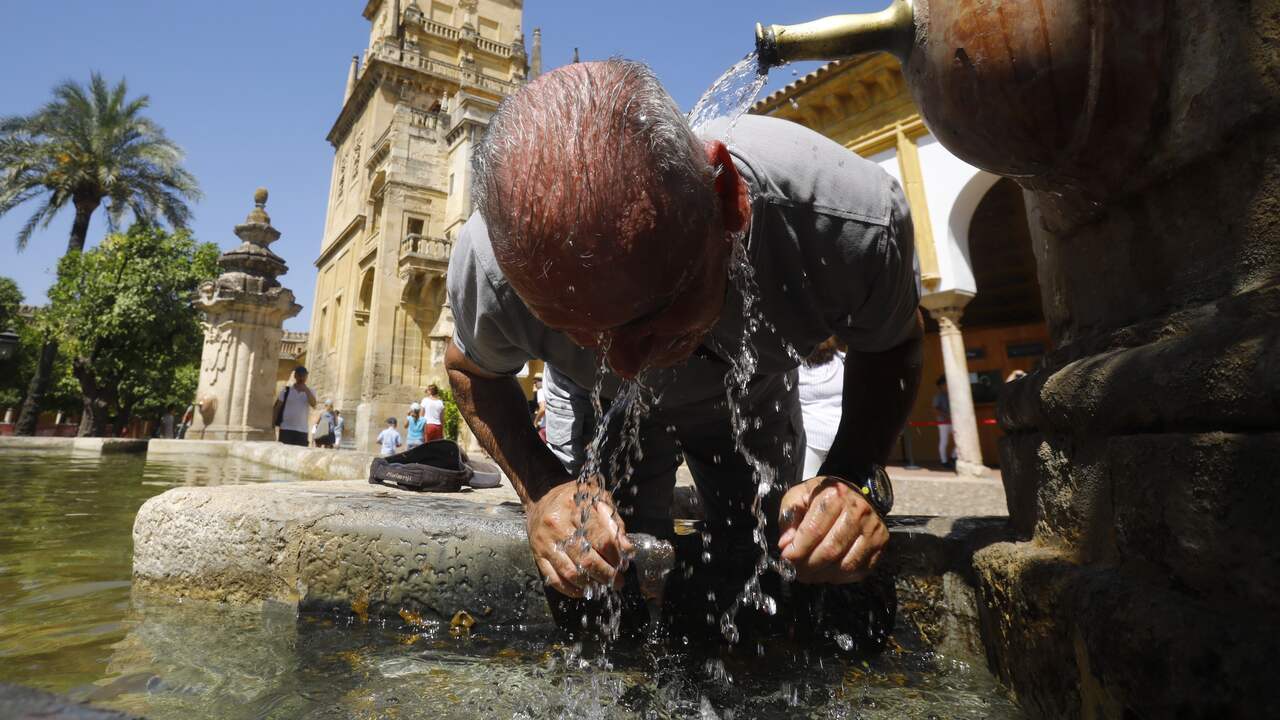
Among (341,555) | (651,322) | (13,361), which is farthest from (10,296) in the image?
(651,322)

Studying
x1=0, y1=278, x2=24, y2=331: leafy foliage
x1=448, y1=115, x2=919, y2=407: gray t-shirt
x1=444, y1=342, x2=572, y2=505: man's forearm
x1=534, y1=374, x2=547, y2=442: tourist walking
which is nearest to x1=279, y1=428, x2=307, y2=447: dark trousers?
x1=534, y1=374, x2=547, y2=442: tourist walking

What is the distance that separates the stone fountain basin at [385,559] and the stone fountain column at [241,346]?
34.1 ft

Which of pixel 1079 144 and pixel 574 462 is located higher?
pixel 1079 144

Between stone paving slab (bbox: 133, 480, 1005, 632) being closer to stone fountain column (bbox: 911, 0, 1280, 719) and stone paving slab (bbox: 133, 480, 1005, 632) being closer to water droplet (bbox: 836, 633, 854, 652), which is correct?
water droplet (bbox: 836, 633, 854, 652)

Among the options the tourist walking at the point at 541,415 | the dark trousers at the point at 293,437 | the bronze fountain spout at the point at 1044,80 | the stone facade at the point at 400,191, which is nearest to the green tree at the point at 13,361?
the stone facade at the point at 400,191

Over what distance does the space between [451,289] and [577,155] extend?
841mm

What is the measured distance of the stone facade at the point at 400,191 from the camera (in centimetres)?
1991

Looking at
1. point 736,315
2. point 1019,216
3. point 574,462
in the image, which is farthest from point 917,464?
point 736,315

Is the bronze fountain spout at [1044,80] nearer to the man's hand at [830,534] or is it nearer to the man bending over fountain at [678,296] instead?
the man bending over fountain at [678,296]

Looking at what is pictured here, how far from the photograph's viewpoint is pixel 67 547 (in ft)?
8.88

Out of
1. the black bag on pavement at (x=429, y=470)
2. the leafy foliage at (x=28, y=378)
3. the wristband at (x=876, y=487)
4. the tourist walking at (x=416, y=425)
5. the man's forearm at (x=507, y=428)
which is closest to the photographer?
the wristband at (x=876, y=487)

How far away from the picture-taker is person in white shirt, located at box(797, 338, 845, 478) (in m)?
3.40

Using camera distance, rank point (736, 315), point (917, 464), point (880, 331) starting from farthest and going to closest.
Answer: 1. point (917, 464)
2. point (880, 331)
3. point (736, 315)

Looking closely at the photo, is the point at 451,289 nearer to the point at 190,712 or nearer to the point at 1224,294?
the point at 190,712
